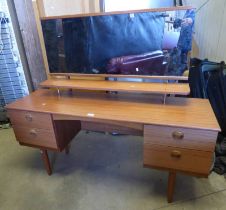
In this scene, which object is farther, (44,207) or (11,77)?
(11,77)

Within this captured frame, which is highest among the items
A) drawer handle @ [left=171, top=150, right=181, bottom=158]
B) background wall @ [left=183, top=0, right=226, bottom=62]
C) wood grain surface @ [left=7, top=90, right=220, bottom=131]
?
background wall @ [left=183, top=0, right=226, bottom=62]

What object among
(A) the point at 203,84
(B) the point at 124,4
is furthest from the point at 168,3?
(A) the point at 203,84

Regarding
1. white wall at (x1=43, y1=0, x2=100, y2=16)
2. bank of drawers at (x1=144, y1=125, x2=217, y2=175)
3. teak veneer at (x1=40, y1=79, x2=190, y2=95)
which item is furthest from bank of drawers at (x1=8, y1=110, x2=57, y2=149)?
white wall at (x1=43, y1=0, x2=100, y2=16)

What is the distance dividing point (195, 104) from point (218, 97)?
0.50 meters

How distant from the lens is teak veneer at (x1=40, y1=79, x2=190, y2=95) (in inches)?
51.6

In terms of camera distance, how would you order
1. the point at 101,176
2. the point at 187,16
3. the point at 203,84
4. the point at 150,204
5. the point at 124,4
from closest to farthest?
the point at 187,16 → the point at 150,204 → the point at 101,176 → the point at 203,84 → the point at 124,4

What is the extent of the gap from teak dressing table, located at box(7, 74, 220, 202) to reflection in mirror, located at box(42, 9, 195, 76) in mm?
195

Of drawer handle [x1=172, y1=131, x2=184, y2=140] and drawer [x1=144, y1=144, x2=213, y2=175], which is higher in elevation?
drawer handle [x1=172, y1=131, x2=184, y2=140]

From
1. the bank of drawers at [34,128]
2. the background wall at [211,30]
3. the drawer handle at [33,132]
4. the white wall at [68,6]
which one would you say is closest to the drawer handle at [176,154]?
the bank of drawers at [34,128]

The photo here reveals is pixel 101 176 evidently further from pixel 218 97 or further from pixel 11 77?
pixel 11 77

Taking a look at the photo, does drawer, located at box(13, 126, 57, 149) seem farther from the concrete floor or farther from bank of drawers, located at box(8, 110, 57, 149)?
the concrete floor

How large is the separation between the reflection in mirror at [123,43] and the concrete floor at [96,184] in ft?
2.77

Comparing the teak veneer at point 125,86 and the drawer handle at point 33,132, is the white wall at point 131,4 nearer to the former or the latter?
the teak veneer at point 125,86

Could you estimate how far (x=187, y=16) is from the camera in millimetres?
1207
